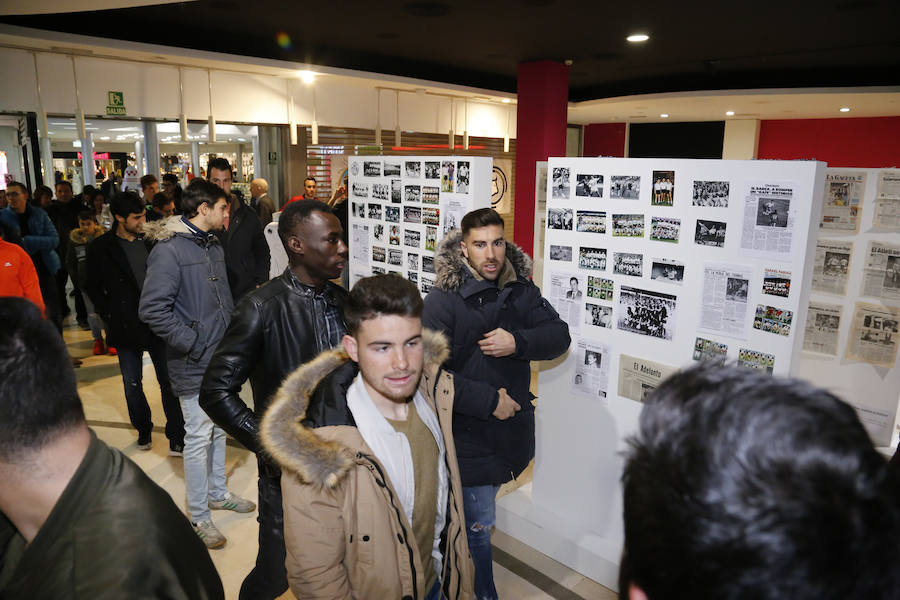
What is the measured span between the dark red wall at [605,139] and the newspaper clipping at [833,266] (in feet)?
43.7

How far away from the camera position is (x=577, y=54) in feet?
25.1

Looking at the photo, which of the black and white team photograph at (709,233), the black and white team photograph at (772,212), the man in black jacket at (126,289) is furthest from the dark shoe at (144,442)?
the black and white team photograph at (772,212)

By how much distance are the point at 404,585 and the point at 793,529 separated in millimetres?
1255

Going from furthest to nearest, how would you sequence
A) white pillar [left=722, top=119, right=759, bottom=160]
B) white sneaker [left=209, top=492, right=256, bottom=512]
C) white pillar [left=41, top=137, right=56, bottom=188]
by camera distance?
white pillar [left=722, top=119, right=759, bottom=160] → white pillar [left=41, top=137, right=56, bottom=188] → white sneaker [left=209, top=492, right=256, bottom=512]

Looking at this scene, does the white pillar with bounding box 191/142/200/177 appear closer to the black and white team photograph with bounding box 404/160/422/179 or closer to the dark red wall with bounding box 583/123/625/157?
the black and white team photograph with bounding box 404/160/422/179

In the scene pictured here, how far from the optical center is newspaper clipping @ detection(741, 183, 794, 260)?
219 cm

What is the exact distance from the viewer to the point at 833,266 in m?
3.56

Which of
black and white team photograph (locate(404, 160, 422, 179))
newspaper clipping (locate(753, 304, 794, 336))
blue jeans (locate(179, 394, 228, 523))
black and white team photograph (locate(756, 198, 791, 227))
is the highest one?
black and white team photograph (locate(404, 160, 422, 179))

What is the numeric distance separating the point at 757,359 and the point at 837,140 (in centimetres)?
1406

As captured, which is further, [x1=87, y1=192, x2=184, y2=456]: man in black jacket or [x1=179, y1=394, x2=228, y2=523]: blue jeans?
[x1=87, y1=192, x2=184, y2=456]: man in black jacket

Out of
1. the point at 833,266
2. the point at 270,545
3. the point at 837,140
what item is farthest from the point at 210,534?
the point at 837,140

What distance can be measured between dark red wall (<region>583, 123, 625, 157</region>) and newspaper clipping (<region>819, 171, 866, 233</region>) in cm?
1334


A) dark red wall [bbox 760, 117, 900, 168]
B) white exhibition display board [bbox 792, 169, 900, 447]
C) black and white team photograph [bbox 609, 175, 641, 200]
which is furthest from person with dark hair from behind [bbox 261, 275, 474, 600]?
dark red wall [bbox 760, 117, 900, 168]

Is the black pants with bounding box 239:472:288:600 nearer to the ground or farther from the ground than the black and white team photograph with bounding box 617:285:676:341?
nearer to the ground
